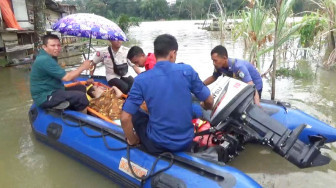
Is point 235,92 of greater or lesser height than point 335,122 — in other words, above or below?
above

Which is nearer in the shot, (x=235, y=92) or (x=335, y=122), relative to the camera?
(x=235, y=92)

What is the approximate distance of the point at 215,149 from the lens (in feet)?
8.77

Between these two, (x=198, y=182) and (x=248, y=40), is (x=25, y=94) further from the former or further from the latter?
(x=198, y=182)

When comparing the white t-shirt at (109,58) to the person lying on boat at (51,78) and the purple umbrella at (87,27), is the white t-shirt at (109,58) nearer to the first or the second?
the purple umbrella at (87,27)

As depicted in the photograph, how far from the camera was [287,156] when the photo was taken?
2.34m

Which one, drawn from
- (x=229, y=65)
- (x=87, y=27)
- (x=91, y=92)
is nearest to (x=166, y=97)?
(x=229, y=65)

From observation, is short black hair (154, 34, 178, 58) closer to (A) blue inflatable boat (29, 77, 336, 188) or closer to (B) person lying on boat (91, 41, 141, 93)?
(A) blue inflatable boat (29, 77, 336, 188)

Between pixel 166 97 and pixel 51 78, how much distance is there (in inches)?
81.9

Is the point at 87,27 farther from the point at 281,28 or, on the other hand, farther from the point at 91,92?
the point at 281,28

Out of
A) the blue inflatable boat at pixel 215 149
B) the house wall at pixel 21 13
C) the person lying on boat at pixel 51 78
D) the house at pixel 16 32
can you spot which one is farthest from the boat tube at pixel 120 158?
the house wall at pixel 21 13

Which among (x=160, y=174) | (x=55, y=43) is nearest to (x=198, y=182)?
(x=160, y=174)

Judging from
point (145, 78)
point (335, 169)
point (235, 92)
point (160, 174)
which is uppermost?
point (145, 78)

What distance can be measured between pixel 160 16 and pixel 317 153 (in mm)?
58499

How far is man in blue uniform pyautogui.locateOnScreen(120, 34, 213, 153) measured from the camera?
2.22m
